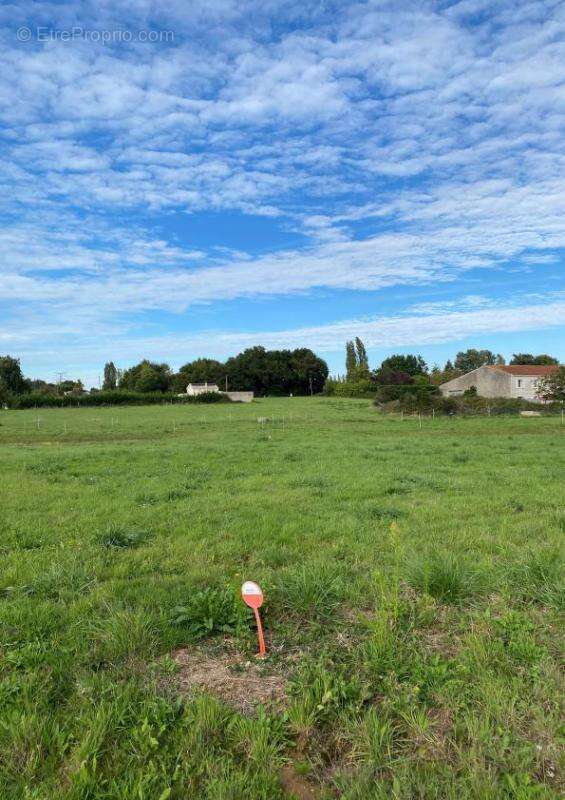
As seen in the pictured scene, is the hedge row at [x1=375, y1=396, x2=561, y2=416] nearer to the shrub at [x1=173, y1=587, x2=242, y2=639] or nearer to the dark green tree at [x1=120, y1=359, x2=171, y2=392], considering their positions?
the shrub at [x1=173, y1=587, x2=242, y2=639]

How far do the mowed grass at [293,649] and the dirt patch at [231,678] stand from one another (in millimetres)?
78

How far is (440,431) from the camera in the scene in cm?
2623

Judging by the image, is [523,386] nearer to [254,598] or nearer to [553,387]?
[553,387]

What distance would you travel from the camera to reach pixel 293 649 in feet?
11.0

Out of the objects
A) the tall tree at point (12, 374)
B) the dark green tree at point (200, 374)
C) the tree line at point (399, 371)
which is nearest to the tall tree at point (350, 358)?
the tree line at point (399, 371)

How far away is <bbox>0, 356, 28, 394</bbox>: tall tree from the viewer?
84206mm

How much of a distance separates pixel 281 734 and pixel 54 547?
3797mm

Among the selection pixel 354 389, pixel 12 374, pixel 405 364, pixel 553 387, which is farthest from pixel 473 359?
pixel 12 374

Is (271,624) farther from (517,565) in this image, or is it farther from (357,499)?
(357,499)

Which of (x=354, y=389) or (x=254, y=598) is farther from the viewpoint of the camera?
(x=354, y=389)

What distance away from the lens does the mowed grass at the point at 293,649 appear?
2.34 metres

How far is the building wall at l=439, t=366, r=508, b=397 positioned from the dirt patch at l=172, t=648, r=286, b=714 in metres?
64.4

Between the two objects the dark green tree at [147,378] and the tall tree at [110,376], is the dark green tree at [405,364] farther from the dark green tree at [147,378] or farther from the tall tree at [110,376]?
the tall tree at [110,376]

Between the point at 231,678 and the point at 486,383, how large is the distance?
69.5 m
